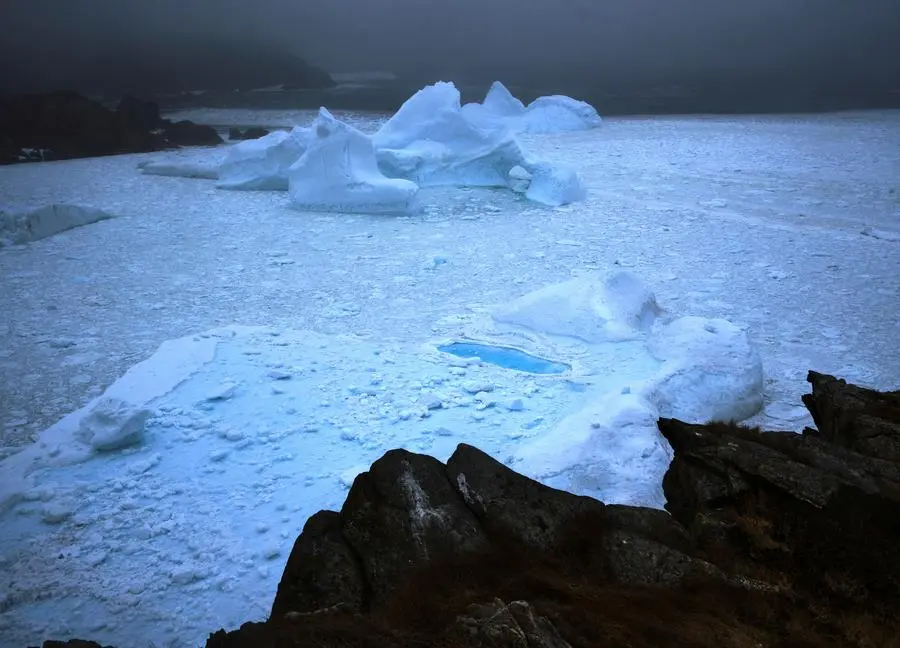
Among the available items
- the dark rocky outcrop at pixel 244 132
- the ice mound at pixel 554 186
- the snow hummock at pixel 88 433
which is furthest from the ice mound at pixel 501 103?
the snow hummock at pixel 88 433

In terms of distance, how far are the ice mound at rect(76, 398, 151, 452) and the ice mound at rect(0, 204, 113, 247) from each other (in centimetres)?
555

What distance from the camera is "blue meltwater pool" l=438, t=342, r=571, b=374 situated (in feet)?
16.4

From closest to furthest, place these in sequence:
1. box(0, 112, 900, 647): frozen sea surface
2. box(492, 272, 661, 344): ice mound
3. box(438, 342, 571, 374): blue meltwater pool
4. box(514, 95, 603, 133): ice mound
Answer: box(0, 112, 900, 647): frozen sea surface
box(438, 342, 571, 374): blue meltwater pool
box(492, 272, 661, 344): ice mound
box(514, 95, 603, 133): ice mound

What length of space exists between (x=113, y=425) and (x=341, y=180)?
22.0ft

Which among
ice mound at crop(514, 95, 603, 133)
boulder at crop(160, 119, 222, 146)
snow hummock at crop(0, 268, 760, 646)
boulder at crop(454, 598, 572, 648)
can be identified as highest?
ice mound at crop(514, 95, 603, 133)

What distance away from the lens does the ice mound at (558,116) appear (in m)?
21.8

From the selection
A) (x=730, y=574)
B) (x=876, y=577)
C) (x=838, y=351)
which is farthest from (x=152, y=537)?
(x=838, y=351)

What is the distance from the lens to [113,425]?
3.88 metres

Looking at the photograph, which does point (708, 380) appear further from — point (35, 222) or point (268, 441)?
point (35, 222)

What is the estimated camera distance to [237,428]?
4.14 meters

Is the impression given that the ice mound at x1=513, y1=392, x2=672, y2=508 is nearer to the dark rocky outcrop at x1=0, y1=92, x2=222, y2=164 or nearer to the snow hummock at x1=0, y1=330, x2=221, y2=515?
the snow hummock at x1=0, y1=330, x2=221, y2=515

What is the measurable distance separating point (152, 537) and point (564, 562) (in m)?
1.99

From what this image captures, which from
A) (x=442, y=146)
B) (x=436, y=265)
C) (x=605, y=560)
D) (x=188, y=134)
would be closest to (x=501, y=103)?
(x=188, y=134)

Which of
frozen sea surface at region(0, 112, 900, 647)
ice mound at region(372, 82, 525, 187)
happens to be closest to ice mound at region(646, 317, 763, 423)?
frozen sea surface at region(0, 112, 900, 647)
